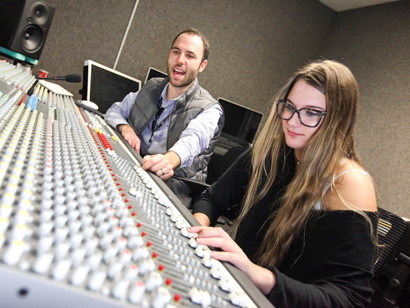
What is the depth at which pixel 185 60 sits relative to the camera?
1.79 meters

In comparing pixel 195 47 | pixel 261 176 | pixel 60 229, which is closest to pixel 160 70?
pixel 195 47

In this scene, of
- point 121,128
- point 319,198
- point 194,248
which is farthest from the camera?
point 121,128

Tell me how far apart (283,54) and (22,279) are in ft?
10.7

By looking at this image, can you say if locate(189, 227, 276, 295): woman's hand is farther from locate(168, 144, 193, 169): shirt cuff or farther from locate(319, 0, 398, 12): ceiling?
locate(319, 0, 398, 12): ceiling

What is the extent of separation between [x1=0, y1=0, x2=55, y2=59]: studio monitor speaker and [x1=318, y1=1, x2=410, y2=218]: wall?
2.42 metres

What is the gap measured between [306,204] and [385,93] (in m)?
2.18

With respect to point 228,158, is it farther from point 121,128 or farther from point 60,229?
point 60,229

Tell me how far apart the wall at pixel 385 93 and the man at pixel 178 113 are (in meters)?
1.45

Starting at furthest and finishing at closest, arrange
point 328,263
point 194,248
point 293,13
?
1. point 293,13
2. point 328,263
3. point 194,248

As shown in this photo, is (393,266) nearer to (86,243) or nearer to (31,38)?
(86,243)

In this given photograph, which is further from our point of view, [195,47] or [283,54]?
[283,54]

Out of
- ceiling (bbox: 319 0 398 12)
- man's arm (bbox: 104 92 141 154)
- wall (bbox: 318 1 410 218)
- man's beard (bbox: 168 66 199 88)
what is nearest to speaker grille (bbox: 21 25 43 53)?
man's arm (bbox: 104 92 141 154)

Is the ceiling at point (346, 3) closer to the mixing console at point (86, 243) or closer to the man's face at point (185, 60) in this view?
the man's face at point (185, 60)

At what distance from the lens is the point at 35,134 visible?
2.15ft
